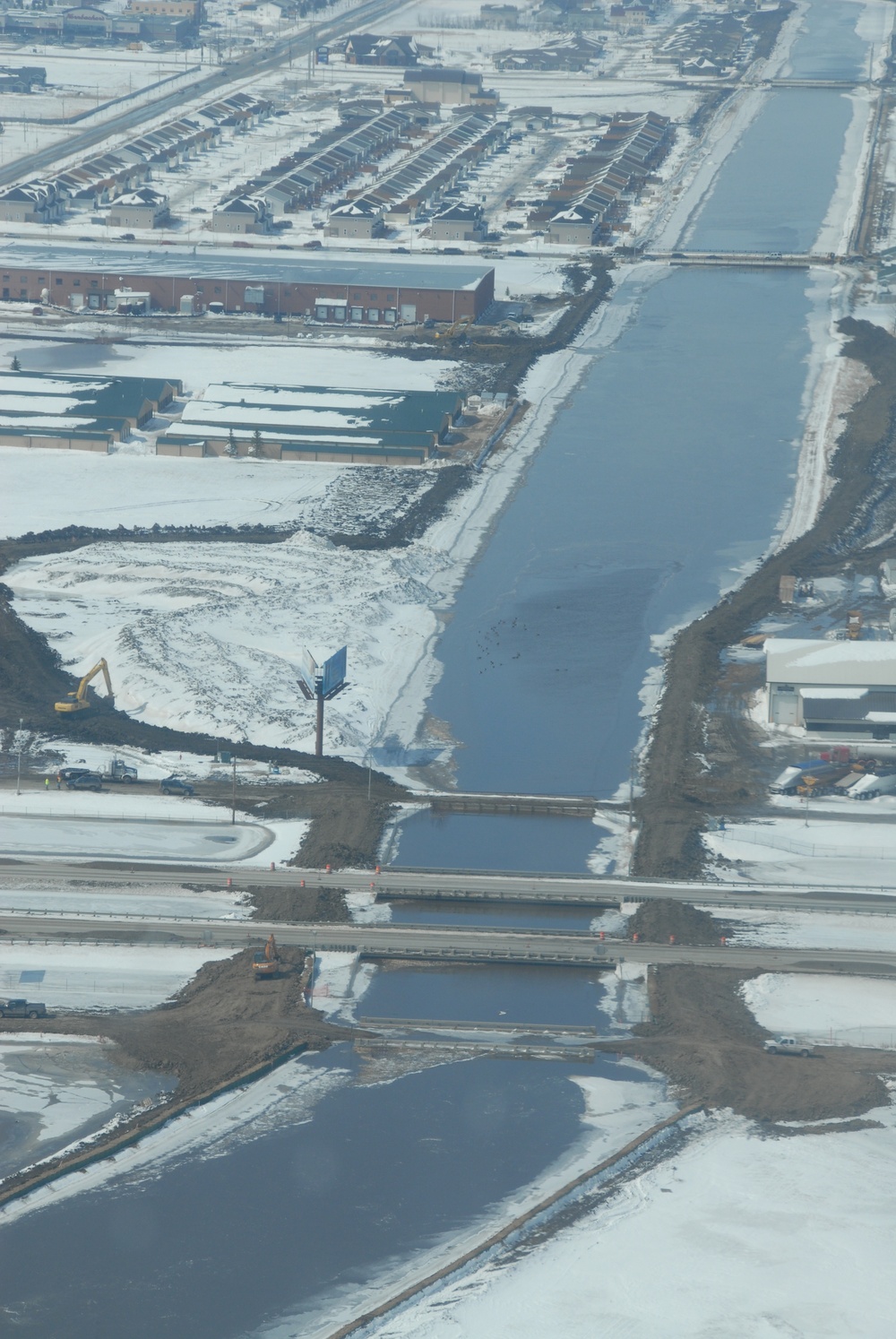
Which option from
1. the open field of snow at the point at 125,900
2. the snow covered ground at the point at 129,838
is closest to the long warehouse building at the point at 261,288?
the snow covered ground at the point at 129,838

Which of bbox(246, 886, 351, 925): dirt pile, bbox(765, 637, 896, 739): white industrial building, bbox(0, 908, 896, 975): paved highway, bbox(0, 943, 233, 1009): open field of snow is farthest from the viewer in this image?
bbox(765, 637, 896, 739): white industrial building

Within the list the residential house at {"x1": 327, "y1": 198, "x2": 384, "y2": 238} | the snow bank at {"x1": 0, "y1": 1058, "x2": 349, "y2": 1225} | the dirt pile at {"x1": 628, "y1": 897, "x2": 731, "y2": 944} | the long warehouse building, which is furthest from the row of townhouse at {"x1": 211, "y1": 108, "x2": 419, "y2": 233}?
the snow bank at {"x1": 0, "y1": 1058, "x2": 349, "y2": 1225}

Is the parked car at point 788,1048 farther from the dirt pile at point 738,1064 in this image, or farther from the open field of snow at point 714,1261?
the open field of snow at point 714,1261

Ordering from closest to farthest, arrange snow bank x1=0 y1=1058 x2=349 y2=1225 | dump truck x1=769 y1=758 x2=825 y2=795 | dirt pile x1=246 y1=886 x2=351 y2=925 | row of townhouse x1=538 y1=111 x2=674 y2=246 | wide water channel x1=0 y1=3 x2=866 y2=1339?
wide water channel x1=0 y1=3 x2=866 y2=1339 → snow bank x1=0 y1=1058 x2=349 y2=1225 → dirt pile x1=246 y1=886 x2=351 y2=925 → dump truck x1=769 y1=758 x2=825 y2=795 → row of townhouse x1=538 y1=111 x2=674 y2=246

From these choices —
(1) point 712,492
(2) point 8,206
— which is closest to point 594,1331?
(1) point 712,492

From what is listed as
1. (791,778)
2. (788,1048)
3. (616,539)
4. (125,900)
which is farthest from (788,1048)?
(616,539)

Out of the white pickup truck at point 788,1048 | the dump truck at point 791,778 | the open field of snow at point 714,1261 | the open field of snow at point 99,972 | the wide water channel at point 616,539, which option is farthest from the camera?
the wide water channel at point 616,539

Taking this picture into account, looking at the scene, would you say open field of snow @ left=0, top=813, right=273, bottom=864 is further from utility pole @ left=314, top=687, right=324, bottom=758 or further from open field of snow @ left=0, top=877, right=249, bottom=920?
utility pole @ left=314, top=687, right=324, bottom=758
